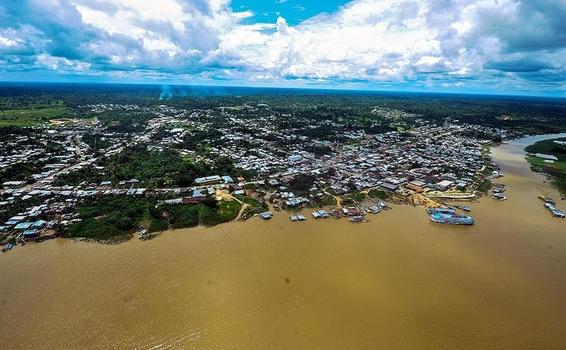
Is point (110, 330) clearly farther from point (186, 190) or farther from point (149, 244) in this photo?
point (186, 190)

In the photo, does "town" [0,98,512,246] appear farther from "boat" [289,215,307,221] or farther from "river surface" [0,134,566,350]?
"river surface" [0,134,566,350]

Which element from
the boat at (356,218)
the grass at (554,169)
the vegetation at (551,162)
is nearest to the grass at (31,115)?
the boat at (356,218)

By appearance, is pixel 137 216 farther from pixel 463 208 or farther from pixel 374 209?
pixel 463 208

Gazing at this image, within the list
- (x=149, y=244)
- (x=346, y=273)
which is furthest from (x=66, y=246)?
(x=346, y=273)

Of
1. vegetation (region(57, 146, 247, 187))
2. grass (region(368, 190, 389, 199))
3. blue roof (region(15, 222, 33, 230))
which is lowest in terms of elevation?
blue roof (region(15, 222, 33, 230))

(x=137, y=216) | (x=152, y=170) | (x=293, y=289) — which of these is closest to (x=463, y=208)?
(x=293, y=289)

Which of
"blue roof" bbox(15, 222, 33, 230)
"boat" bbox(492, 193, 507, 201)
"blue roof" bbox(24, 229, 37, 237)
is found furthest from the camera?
"boat" bbox(492, 193, 507, 201)

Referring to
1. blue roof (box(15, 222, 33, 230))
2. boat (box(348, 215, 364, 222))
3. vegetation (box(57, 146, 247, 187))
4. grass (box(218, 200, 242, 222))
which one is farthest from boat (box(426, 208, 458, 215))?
blue roof (box(15, 222, 33, 230))
